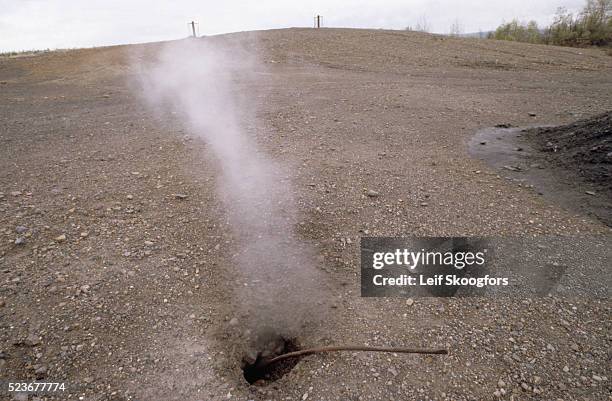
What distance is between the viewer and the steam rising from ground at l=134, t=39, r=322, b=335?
2.15 m

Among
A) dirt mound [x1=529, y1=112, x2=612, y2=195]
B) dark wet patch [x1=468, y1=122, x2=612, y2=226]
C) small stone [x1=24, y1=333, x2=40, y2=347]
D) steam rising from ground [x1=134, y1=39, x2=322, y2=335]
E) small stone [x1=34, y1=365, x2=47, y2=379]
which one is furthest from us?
dirt mound [x1=529, y1=112, x2=612, y2=195]

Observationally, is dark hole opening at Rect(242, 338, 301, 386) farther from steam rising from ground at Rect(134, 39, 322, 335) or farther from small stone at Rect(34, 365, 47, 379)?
small stone at Rect(34, 365, 47, 379)

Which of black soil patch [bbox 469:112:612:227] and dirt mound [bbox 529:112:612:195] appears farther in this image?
dirt mound [bbox 529:112:612:195]

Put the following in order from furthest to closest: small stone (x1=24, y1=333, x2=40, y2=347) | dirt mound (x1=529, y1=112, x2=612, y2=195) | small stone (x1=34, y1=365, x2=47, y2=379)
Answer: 1. dirt mound (x1=529, y1=112, x2=612, y2=195)
2. small stone (x1=24, y1=333, x2=40, y2=347)
3. small stone (x1=34, y1=365, x2=47, y2=379)

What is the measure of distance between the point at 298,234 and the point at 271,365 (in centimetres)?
102

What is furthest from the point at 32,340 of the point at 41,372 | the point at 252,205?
the point at 252,205

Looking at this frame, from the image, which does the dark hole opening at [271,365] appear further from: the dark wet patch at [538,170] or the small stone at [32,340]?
the dark wet patch at [538,170]

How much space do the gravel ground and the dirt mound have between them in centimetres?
77

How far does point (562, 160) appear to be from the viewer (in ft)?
12.2

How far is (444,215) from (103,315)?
257 cm

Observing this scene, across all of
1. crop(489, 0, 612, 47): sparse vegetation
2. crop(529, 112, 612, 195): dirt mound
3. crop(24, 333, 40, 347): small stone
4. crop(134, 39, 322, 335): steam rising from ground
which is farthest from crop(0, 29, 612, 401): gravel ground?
crop(489, 0, 612, 47): sparse vegetation

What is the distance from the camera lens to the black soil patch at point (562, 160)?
122 inches

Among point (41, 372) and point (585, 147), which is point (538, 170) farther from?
point (41, 372)

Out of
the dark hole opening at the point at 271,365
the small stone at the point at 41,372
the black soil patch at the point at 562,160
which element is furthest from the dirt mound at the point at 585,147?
the small stone at the point at 41,372
